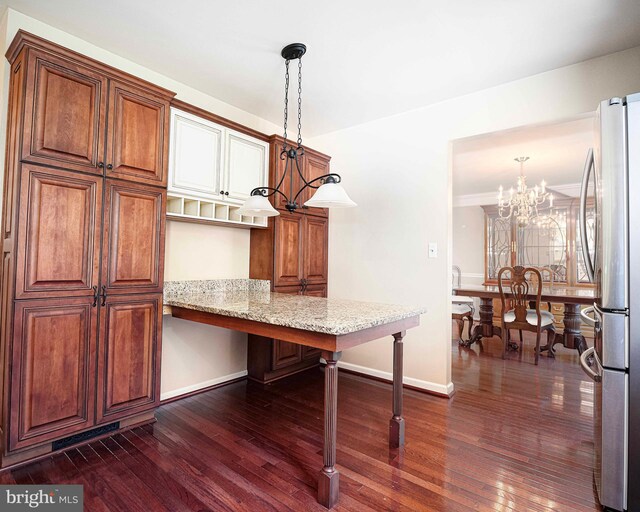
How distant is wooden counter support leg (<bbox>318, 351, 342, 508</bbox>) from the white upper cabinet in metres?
1.77

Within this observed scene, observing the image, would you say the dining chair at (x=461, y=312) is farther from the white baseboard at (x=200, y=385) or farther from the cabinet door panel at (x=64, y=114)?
the cabinet door panel at (x=64, y=114)

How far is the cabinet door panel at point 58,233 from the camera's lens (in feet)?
6.04

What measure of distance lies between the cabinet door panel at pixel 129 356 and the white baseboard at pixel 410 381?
1.99 m

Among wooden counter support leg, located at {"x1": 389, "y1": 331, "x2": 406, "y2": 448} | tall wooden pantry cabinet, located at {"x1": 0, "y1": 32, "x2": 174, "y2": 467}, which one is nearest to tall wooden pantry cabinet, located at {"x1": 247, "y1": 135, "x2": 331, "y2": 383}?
tall wooden pantry cabinet, located at {"x1": 0, "y1": 32, "x2": 174, "y2": 467}

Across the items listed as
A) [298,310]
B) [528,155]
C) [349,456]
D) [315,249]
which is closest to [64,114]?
[298,310]

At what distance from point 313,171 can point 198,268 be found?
5.27 feet

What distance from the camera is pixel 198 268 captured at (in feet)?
10.1

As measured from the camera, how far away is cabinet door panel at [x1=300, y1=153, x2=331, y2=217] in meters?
3.62

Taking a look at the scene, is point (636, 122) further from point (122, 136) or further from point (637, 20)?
point (122, 136)

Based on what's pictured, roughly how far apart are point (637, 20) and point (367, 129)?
216cm

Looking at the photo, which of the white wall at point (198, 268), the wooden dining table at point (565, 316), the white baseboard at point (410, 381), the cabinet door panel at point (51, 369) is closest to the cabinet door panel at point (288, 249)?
the white wall at point (198, 268)

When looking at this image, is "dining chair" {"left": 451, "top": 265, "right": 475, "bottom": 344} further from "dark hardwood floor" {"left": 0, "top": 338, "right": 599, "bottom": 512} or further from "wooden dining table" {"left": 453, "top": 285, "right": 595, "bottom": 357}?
"dark hardwood floor" {"left": 0, "top": 338, "right": 599, "bottom": 512}

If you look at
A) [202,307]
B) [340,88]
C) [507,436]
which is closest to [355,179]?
[340,88]

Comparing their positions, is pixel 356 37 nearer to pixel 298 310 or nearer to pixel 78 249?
pixel 298 310
